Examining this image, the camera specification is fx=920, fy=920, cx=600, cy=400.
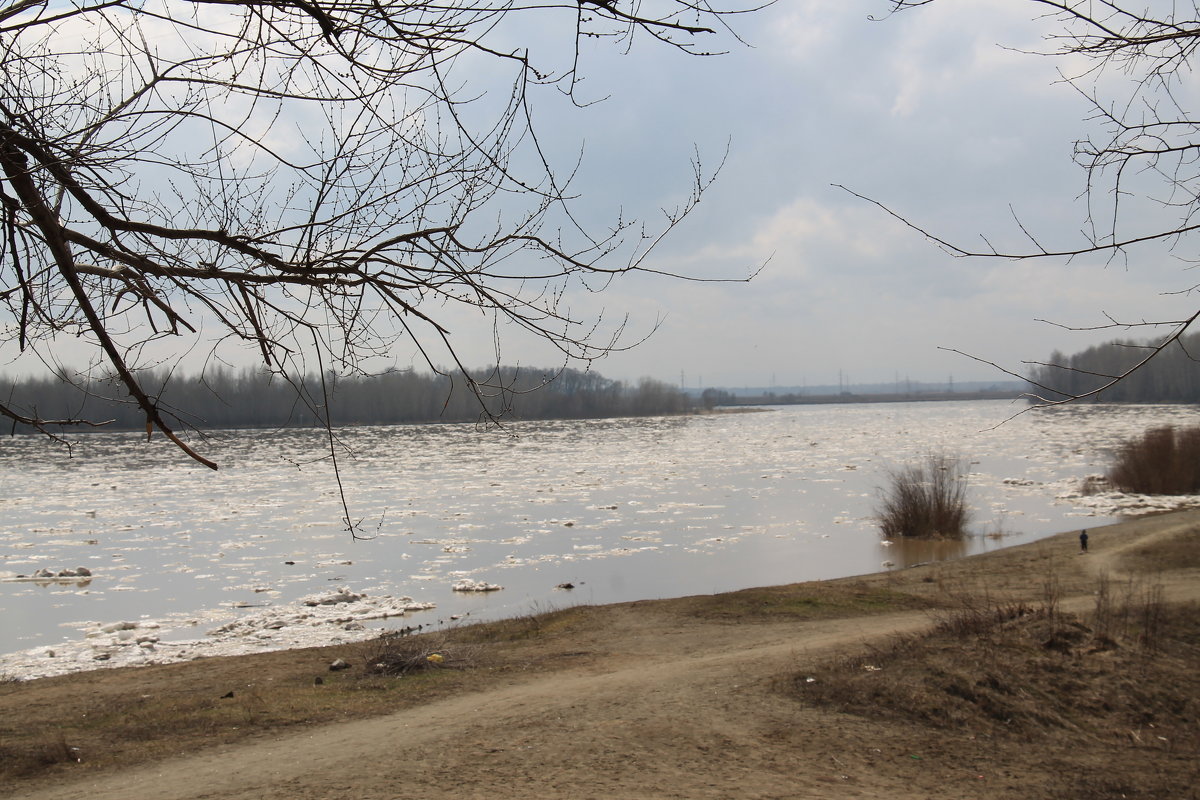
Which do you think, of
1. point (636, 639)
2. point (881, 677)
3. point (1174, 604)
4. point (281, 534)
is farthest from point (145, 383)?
point (281, 534)

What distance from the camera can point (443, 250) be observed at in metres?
3.59

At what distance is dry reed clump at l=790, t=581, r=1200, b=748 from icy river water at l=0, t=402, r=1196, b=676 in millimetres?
1721

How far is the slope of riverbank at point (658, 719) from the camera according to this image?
5586 mm

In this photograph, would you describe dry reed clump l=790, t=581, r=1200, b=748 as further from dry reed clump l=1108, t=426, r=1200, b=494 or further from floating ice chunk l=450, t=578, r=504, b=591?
dry reed clump l=1108, t=426, r=1200, b=494

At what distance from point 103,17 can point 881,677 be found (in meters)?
6.47

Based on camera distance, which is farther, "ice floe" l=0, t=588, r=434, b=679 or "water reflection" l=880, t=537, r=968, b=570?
"water reflection" l=880, t=537, r=968, b=570

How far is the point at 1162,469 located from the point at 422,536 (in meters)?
20.0

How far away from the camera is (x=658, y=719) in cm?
661

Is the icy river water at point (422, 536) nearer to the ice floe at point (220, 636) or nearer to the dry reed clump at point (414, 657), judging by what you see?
the ice floe at point (220, 636)

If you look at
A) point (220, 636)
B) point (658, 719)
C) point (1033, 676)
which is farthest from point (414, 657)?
Answer: point (1033, 676)

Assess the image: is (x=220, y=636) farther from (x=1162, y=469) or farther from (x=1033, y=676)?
(x=1162, y=469)

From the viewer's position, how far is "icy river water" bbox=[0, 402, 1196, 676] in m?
13.5

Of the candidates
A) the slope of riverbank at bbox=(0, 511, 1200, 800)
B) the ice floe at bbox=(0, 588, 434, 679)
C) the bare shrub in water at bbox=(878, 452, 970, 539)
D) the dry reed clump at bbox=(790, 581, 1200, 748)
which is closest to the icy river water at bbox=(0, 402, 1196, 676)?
the ice floe at bbox=(0, 588, 434, 679)

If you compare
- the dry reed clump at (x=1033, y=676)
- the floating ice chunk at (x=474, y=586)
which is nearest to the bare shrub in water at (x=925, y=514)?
the floating ice chunk at (x=474, y=586)
